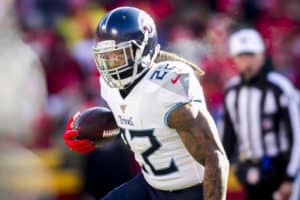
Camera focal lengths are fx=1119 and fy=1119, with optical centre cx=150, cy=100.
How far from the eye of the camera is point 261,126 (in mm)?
7852

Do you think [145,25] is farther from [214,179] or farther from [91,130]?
[214,179]

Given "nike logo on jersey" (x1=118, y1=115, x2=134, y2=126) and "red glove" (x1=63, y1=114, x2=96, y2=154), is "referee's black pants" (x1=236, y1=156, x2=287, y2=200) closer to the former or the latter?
"red glove" (x1=63, y1=114, x2=96, y2=154)

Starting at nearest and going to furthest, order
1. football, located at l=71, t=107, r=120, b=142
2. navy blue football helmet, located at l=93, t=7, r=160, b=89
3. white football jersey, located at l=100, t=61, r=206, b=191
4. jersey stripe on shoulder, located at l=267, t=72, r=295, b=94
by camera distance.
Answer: white football jersey, located at l=100, t=61, r=206, b=191, navy blue football helmet, located at l=93, t=7, r=160, b=89, football, located at l=71, t=107, r=120, b=142, jersey stripe on shoulder, located at l=267, t=72, r=295, b=94

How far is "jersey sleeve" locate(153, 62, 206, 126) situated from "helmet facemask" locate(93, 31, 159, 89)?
0.15 metres

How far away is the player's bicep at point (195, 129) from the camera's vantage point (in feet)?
17.7

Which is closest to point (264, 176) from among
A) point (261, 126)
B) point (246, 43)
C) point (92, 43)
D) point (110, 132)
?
point (261, 126)

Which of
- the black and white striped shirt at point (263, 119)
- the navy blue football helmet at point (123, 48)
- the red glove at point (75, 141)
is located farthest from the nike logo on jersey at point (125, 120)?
the black and white striped shirt at point (263, 119)

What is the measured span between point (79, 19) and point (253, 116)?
12.3 feet

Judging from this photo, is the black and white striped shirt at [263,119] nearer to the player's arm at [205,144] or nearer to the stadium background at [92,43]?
the stadium background at [92,43]

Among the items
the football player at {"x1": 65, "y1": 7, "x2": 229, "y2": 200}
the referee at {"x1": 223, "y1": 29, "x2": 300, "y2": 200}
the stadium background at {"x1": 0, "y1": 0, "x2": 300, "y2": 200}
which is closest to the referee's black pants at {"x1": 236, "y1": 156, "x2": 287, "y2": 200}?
the referee at {"x1": 223, "y1": 29, "x2": 300, "y2": 200}

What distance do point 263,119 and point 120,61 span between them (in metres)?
2.47

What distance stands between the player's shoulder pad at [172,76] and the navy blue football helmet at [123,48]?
80 millimetres

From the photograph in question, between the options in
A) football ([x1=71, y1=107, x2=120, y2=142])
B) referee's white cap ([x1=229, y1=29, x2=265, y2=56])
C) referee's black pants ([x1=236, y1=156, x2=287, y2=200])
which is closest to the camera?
football ([x1=71, y1=107, x2=120, y2=142])

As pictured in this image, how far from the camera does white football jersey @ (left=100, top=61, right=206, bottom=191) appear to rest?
5.47 metres
